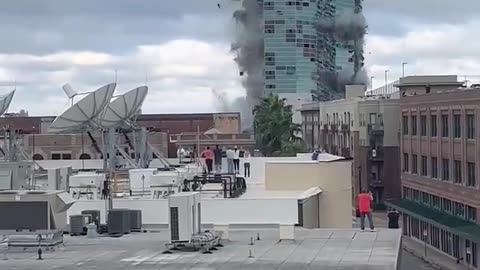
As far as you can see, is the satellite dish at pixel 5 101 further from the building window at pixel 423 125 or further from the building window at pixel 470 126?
the building window at pixel 423 125

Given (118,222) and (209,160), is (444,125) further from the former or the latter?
(118,222)

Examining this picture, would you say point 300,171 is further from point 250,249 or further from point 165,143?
point 165,143

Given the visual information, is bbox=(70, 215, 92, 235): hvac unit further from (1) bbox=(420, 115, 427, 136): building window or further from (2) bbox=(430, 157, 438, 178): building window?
(1) bbox=(420, 115, 427, 136): building window

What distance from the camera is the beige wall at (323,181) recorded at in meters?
41.6

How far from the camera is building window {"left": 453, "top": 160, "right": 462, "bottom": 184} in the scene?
63250 millimetres

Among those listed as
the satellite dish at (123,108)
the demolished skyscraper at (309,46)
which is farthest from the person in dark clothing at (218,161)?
the demolished skyscraper at (309,46)

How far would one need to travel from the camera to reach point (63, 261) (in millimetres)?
20484

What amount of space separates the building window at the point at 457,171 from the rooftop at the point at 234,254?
126ft

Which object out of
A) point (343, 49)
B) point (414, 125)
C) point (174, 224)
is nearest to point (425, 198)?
point (414, 125)

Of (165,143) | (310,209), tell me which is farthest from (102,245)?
(165,143)

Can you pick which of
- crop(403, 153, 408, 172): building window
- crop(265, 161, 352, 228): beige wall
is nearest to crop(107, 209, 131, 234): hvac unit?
crop(265, 161, 352, 228): beige wall

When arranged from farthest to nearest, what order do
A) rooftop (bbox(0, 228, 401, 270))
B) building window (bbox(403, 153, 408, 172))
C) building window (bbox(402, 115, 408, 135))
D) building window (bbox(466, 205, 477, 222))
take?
building window (bbox(402, 115, 408, 135)) → building window (bbox(403, 153, 408, 172)) → building window (bbox(466, 205, 477, 222)) → rooftop (bbox(0, 228, 401, 270))

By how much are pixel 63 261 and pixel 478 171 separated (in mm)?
41788

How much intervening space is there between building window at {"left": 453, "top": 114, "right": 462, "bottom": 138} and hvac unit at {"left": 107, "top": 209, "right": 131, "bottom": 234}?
130ft
